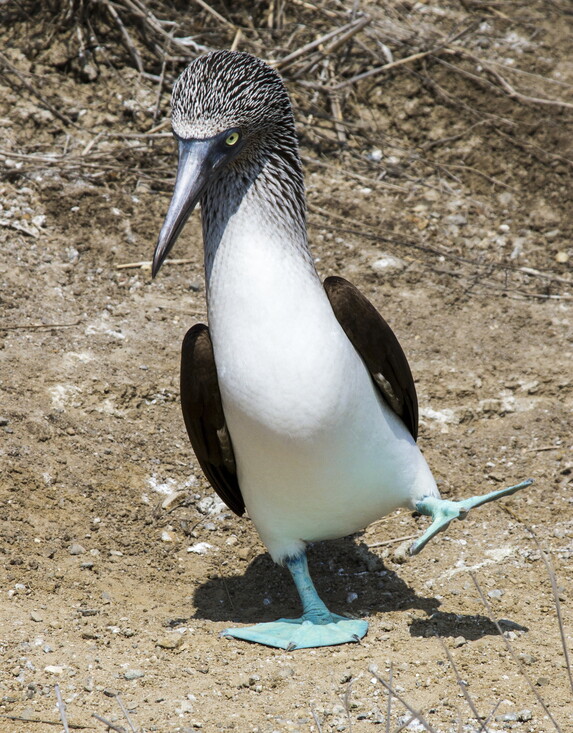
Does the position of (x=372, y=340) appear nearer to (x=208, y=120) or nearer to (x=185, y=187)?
(x=185, y=187)

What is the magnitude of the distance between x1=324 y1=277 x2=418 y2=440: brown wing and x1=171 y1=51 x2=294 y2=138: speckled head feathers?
757 millimetres

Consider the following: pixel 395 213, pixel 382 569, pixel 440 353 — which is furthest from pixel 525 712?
pixel 395 213

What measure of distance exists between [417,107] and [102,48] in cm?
269

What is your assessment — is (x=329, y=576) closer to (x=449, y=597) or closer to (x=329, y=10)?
(x=449, y=597)

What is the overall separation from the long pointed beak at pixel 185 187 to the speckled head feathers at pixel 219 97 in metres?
0.05

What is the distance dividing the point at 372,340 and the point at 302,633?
1.25 meters

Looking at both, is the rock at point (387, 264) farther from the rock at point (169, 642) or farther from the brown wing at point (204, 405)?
the rock at point (169, 642)

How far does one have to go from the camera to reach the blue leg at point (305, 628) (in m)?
3.80

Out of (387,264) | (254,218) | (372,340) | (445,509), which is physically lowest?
(387,264)

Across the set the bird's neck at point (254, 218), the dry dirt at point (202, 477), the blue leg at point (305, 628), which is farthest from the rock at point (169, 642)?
the bird's neck at point (254, 218)

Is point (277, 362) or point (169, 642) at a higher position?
point (277, 362)

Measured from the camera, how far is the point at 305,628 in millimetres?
3883

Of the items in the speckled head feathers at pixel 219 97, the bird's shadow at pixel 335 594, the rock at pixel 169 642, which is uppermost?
the speckled head feathers at pixel 219 97

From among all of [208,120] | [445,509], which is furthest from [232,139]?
[445,509]
